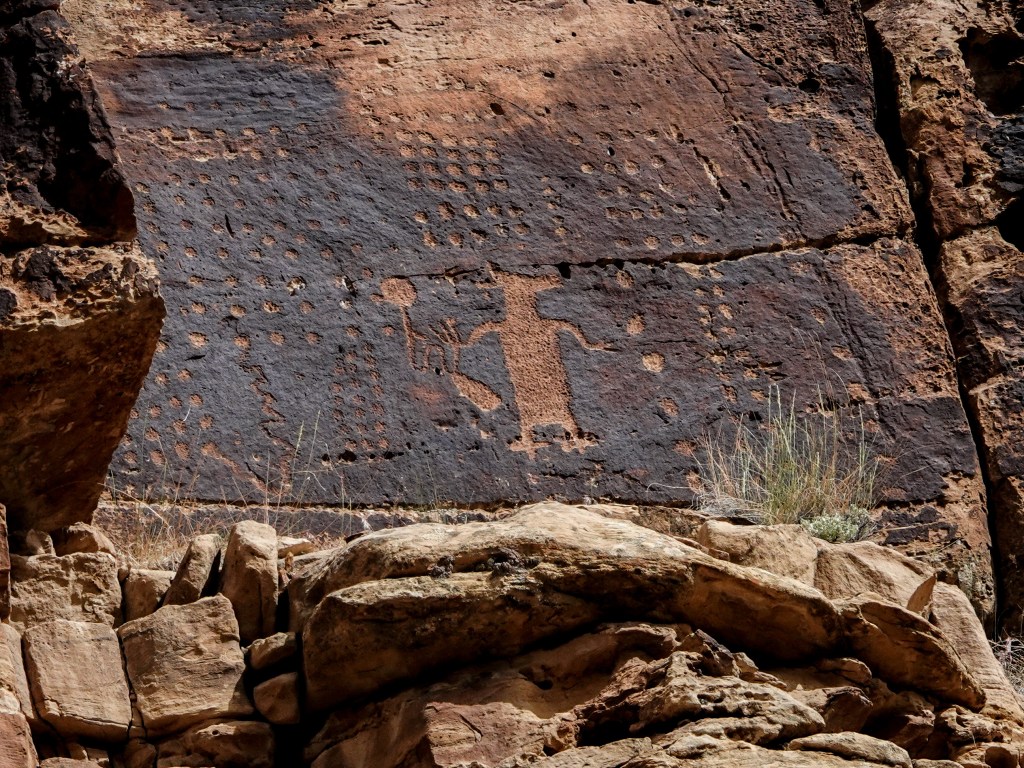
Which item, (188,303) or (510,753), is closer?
(510,753)

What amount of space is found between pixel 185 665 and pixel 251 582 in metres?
0.25

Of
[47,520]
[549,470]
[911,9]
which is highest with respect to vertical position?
[911,9]

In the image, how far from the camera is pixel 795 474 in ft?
16.8

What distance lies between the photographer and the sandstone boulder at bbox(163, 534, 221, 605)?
3512 mm

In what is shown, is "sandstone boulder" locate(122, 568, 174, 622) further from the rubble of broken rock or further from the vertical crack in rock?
the vertical crack in rock

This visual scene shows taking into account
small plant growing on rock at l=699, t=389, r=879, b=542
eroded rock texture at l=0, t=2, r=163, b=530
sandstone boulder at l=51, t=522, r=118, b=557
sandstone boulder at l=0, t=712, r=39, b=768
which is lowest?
small plant growing on rock at l=699, t=389, r=879, b=542

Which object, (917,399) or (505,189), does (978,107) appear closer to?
(917,399)

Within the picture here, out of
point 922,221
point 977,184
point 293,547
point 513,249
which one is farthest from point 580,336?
point 293,547

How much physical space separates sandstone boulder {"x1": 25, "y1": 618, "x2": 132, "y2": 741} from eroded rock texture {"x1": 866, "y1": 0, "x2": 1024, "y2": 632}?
303cm

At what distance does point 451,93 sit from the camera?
620cm

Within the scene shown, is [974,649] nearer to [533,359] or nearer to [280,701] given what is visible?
[280,701]

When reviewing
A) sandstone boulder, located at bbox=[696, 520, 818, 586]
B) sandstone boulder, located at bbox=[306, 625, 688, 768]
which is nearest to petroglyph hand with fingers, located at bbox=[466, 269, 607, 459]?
sandstone boulder, located at bbox=[696, 520, 818, 586]

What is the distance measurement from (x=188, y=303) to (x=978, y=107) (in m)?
3.19

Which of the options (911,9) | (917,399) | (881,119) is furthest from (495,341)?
(911,9)
